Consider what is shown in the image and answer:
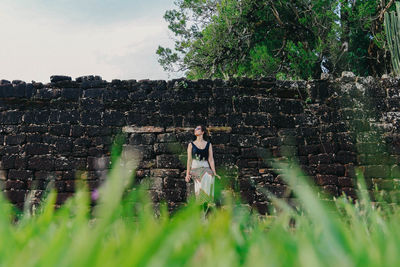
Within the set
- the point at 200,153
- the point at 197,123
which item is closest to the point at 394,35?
the point at 197,123

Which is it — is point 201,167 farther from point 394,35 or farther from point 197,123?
point 394,35

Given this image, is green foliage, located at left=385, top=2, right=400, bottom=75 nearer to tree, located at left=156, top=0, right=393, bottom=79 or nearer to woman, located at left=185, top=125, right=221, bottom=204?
tree, located at left=156, top=0, right=393, bottom=79

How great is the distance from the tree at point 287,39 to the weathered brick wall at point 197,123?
16.9 feet

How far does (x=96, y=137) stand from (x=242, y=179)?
10.1ft

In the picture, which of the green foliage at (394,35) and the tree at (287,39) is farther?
the tree at (287,39)

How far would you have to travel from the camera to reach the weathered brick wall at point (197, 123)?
8.09 m

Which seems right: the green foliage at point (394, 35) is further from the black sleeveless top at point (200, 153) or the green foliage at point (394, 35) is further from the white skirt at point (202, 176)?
the white skirt at point (202, 176)

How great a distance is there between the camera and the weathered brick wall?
8.09 metres

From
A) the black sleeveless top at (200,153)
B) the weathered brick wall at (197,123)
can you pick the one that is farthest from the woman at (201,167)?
the weathered brick wall at (197,123)

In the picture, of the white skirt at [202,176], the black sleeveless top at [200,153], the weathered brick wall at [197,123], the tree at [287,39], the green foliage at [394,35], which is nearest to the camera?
the white skirt at [202,176]

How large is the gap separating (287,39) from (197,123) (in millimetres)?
7721

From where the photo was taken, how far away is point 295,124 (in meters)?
8.45

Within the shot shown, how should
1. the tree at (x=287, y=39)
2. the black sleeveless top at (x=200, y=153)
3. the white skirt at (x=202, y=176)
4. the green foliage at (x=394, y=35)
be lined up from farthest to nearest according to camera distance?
the tree at (x=287, y=39)
the green foliage at (x=394, y=35)
the black sleeveless top at (x=200, y=153)
the white skirt at (x=202, y=176)

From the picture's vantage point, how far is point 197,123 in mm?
8328
